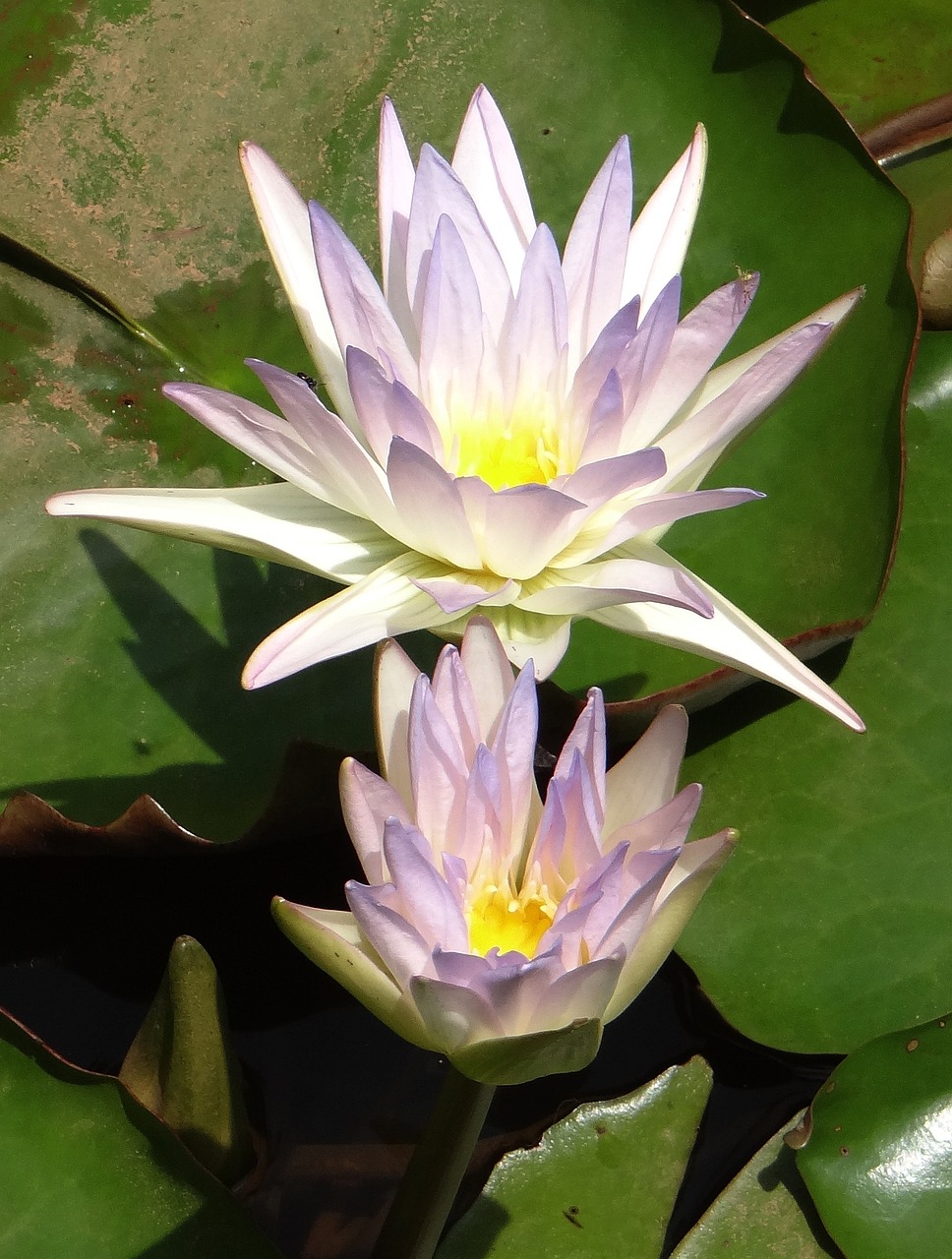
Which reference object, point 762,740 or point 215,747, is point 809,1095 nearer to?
point 762,740

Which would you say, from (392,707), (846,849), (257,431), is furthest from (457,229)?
(846,849)

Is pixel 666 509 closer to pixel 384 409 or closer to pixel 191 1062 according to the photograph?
pixel 384 409

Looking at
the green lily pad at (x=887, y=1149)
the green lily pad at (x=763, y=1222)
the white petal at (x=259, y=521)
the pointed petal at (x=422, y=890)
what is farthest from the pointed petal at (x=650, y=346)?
the green lily pad at (x=763, y=1222)

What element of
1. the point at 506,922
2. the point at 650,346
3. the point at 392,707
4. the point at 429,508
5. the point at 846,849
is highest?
the point at 650,346

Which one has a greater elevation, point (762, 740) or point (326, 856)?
point (762, 740)

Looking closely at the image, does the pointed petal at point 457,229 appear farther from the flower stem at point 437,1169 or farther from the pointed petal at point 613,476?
the flower stem at point 437,1169

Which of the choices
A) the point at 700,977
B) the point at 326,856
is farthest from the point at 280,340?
the point at 700,977
